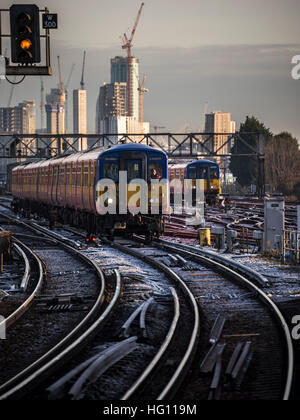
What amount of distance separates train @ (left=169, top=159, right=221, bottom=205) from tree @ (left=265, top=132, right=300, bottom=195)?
28433mm

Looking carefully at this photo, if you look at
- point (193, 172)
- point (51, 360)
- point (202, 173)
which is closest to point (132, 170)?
point (51, 360)

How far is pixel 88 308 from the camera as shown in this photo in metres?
13.8

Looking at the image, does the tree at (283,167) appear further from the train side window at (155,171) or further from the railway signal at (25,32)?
A: the railway signal at (25,32)

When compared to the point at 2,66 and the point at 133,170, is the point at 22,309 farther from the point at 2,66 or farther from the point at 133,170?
the point at 133,170

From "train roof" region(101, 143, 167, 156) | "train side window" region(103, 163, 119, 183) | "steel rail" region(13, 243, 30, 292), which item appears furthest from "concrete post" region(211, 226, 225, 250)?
"steel rail" region(13, 243, 30, 292)

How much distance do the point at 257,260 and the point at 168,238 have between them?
880 cm

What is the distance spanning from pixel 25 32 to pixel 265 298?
22.2 ft

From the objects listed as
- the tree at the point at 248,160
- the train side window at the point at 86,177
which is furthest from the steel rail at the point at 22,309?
the tree at the point at 248,160

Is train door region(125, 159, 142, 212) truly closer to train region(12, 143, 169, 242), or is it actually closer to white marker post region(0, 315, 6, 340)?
train region(12, 143, 169, 242)

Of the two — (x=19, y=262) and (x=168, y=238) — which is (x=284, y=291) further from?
(x=168, y=238)

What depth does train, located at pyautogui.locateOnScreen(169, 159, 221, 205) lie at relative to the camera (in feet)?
160

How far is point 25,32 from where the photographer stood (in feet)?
49.0

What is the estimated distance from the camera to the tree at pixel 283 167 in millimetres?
78938
